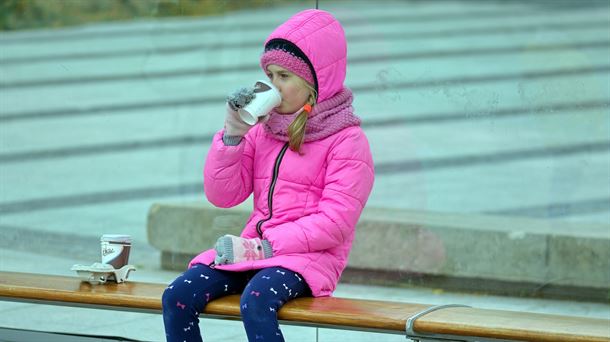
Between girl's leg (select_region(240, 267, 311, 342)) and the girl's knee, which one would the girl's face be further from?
the girl's knee

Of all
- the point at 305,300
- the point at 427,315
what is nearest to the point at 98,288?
the point at 305,300

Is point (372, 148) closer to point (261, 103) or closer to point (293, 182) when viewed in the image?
point (293, 182)

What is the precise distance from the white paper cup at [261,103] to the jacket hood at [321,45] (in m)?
0.16

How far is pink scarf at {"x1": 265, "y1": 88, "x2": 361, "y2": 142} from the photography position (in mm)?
4098

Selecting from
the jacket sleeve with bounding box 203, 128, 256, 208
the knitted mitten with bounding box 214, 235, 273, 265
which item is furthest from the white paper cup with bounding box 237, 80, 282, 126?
the knitted mitten with bounding box 214, 235, 273, 265

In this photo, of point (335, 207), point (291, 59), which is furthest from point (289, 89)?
point (335, 207)

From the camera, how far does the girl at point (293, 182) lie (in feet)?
13.1

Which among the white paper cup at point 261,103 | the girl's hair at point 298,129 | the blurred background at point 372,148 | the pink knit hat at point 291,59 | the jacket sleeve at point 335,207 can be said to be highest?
the pink knit hat at point 291,59

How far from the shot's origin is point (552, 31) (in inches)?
424

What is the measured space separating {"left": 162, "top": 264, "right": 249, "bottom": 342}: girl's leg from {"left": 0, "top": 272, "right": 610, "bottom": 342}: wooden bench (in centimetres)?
5

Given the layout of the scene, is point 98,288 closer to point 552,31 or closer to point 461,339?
point 461,339

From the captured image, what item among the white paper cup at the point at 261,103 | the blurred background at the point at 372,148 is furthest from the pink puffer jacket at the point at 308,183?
the blurred background at the point at 372,148

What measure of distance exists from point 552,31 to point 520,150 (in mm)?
4518

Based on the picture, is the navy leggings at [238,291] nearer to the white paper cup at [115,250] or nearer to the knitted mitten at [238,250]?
the knitted mitten at [238,250]
